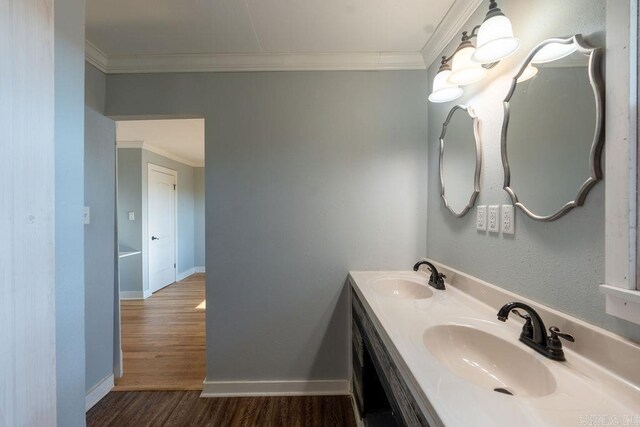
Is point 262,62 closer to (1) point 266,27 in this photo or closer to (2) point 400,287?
(1) point 266,27

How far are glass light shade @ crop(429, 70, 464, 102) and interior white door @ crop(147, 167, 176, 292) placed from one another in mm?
4167

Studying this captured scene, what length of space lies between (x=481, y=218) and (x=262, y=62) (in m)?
1.71

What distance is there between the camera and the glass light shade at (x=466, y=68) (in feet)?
3.59

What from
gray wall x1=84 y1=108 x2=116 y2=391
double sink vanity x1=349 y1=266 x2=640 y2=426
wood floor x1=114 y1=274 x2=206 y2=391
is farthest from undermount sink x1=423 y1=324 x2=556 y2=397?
gray wall x1=84 y1=108 x2=116 y2=391

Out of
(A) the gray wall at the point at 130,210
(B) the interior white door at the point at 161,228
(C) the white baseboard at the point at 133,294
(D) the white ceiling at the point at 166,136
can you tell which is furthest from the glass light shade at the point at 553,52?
(C) the white baseboard at the point at 133,294

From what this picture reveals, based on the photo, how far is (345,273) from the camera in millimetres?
1769

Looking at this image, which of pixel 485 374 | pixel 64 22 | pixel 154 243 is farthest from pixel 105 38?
pixel 154 243

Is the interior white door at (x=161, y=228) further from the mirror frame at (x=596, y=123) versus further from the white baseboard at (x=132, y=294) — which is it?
the mirror frame at (x=596, y=123)

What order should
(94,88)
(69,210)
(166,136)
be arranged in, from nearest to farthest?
(69,210) → (94,88) → (166,136)

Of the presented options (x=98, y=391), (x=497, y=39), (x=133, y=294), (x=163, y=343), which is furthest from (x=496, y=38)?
(x=133, y=294)

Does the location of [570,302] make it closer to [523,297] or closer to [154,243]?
[523,297]

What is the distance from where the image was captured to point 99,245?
1740 millimetres

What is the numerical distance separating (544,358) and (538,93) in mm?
881

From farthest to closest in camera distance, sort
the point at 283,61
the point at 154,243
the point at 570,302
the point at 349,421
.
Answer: the point at 154,243
the point at 283,61
the point at 349,421
the point at 570,302
